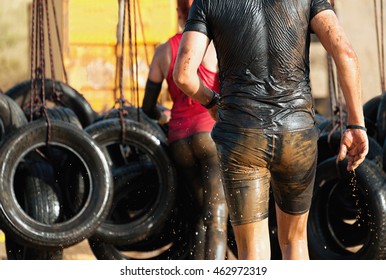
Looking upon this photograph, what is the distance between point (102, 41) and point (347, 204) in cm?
706

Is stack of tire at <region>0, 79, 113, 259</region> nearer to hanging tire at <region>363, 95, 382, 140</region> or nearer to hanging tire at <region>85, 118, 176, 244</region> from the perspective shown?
hanging tire at <region>85, 118, 176, 244</region>

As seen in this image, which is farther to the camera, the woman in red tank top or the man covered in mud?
the woman in red tank top

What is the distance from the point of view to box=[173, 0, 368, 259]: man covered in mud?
5.26 metres

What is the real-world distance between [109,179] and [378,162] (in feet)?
6.46

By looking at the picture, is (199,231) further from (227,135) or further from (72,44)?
(72,44)

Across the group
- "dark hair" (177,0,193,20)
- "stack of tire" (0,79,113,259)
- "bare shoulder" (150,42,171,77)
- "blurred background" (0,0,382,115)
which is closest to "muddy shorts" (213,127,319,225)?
"dark hair" (177,0,193,20)

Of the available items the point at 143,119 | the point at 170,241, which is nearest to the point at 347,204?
the point at 170,241

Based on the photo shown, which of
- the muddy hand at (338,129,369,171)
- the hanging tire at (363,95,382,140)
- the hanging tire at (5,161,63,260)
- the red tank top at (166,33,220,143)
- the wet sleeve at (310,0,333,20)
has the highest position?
the wet sleeve at (310,0,333,20)

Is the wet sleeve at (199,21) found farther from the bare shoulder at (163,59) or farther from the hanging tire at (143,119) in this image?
the hanging tire at (143,119)

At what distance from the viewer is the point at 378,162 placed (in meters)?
8.27

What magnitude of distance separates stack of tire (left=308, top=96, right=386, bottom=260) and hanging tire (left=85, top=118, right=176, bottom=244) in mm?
1099

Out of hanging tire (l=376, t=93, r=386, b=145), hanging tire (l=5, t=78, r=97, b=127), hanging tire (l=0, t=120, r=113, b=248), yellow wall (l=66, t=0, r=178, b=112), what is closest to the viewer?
hanging tire (l=0, t=120, r=113, b=248)
